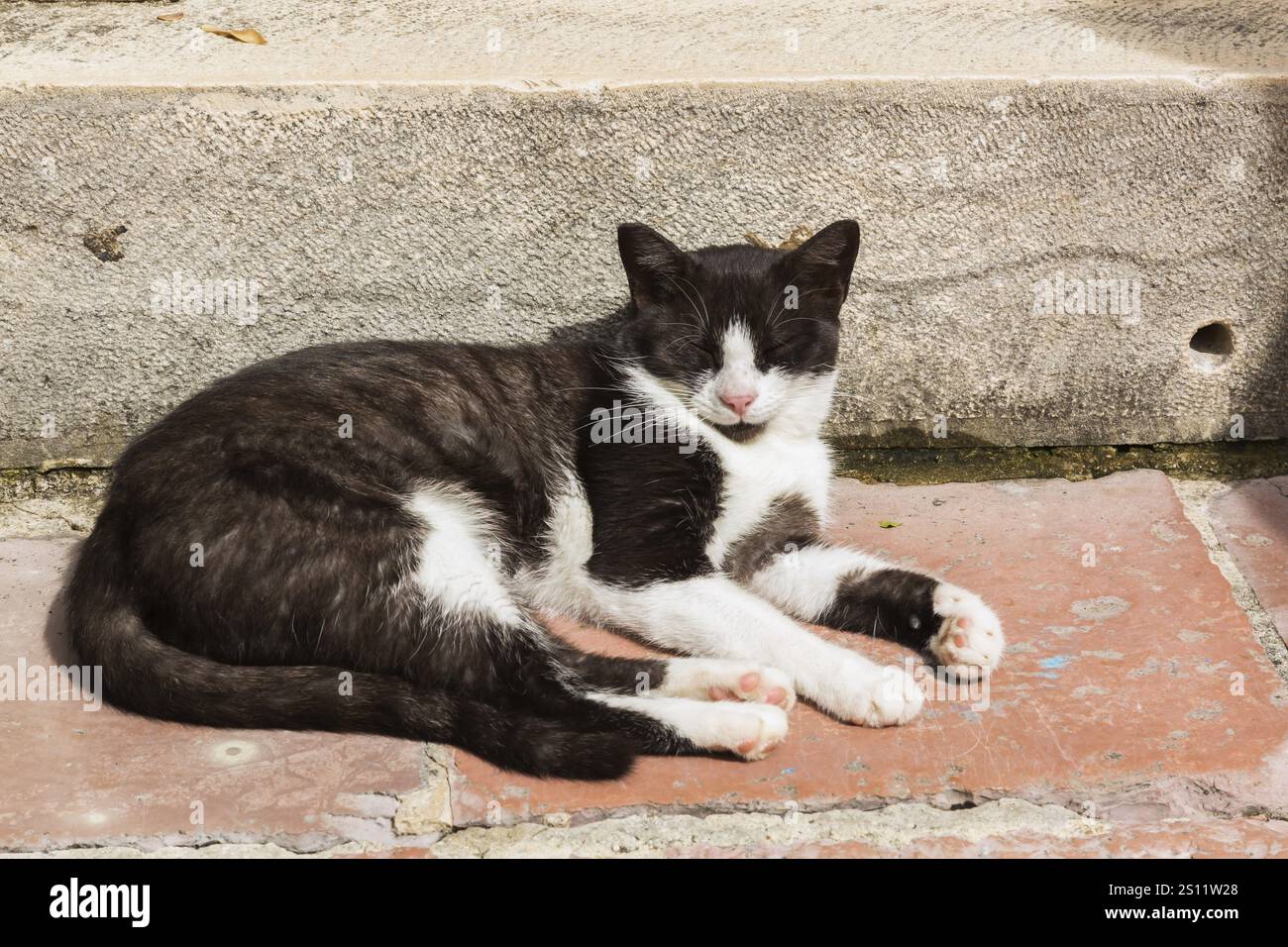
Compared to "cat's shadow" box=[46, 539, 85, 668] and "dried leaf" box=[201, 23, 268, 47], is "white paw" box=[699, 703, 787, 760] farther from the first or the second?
"dried leaf" box=[201, 23, 268, 47]

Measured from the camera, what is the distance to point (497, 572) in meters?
3.03

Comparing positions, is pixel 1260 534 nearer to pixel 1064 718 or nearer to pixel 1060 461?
pixel 1060 461

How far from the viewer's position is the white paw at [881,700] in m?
2.53

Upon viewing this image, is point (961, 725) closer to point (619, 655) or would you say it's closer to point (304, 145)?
point (619, 655)

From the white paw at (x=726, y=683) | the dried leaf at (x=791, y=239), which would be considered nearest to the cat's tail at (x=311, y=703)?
the white paw at (x=726, y=683)

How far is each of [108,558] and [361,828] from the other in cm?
85

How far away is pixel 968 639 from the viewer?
2727mm

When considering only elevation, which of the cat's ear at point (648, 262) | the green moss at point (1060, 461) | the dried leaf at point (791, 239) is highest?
the dried leaf at point (791, 239)

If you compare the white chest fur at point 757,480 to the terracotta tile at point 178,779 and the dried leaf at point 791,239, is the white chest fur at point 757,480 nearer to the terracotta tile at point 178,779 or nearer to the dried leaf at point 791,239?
the dried leaf at point 791,239

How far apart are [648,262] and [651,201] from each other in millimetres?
290

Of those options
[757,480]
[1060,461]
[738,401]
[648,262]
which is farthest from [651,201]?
[1060,461]

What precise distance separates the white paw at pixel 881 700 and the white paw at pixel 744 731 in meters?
0.17

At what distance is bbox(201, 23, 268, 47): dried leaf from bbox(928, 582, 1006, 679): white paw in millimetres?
2476

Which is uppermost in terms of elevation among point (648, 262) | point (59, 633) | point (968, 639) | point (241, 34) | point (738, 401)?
point (241, 34)
